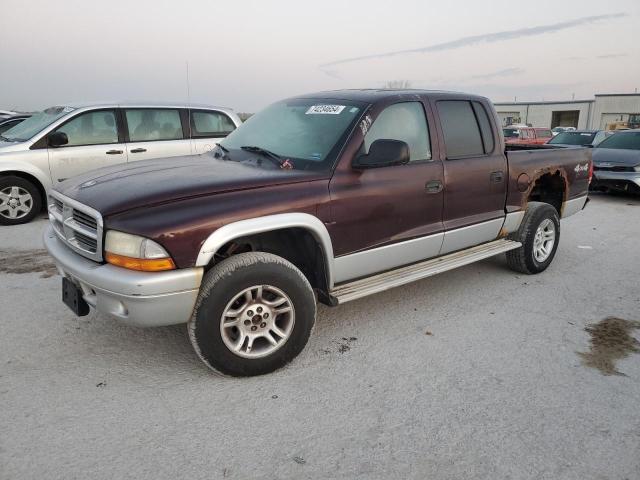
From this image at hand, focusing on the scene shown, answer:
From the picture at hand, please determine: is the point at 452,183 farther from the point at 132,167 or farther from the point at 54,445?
the point at 54,445

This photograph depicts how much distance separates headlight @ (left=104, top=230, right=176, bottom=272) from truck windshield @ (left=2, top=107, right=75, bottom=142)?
18.4 ft

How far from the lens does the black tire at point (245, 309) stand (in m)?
2.86

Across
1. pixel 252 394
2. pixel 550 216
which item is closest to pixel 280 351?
pixel 252 394

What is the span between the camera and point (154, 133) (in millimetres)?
7918

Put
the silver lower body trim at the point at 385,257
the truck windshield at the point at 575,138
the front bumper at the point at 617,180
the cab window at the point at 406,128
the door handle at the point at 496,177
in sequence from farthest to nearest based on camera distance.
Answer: the truck windshield at the point at 575,138 → the front bumper at the point at 617,180 → the door handle at the point at 496,177 → the cab window at the point at 406,128 → the silver lower body trim at the point at 385,257

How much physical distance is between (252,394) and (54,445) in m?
1.04

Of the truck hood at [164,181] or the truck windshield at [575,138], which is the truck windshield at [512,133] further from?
the truck hood at [164,181]

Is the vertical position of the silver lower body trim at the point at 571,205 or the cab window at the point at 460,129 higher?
the cab window at the point at 460,129

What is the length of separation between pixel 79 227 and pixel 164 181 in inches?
22.7

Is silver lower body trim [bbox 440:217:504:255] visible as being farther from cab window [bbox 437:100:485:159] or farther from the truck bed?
cab window [bbox 437:100:485:159]

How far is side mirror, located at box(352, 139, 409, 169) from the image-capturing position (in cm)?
336

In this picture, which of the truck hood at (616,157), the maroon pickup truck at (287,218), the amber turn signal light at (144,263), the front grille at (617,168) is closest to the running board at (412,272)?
the maroon pickup truck at (287,218)

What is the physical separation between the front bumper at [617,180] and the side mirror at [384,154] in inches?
332

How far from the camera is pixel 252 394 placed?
2932 mm
